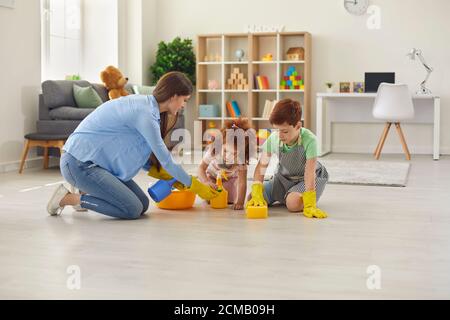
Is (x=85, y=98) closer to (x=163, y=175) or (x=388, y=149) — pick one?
(x=163, y=175)

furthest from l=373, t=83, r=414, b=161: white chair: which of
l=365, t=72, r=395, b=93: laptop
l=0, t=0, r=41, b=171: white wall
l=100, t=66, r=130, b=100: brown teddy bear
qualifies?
l=0, t=0, r=41, b=171: white wall

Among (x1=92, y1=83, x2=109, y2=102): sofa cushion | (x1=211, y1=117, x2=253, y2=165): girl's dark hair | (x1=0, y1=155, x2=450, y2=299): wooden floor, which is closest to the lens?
(x1=0, y1=155, x2=450, y2=299): wooden floor

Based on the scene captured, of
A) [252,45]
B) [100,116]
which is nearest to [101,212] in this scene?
[100,116]

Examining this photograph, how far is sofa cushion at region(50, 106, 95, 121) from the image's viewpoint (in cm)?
591

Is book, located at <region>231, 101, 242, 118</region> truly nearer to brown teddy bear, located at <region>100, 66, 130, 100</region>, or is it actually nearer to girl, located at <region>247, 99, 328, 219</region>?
brown teddy bear, located at <region>100, 66, 130, 100</region>

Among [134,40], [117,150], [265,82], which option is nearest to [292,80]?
[265,82]

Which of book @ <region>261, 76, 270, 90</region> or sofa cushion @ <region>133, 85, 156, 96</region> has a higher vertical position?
book @ <region>261, 76, 270, 90</region>

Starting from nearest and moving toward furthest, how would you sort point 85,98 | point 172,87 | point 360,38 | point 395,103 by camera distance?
point 172,87
point 85,98
point 395,103
point 360,38

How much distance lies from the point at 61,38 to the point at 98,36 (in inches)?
25.8

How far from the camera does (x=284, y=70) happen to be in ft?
26.6

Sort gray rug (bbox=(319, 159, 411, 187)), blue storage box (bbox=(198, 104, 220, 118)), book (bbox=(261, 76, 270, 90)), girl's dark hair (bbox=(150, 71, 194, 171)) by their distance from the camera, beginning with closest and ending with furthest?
girl's dark hair (bbox=(150, 71, 194, 171)) < gray rug (bbox=(319, 159, 411, 187)) < book (bbox=(261, 76, 270, 90)) < blue storage box (bbox=(198, 104, 220, 118))

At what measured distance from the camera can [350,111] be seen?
789cm

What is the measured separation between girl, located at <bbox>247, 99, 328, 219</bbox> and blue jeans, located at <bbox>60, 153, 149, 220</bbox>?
2.11 feet

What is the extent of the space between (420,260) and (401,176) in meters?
2.89
